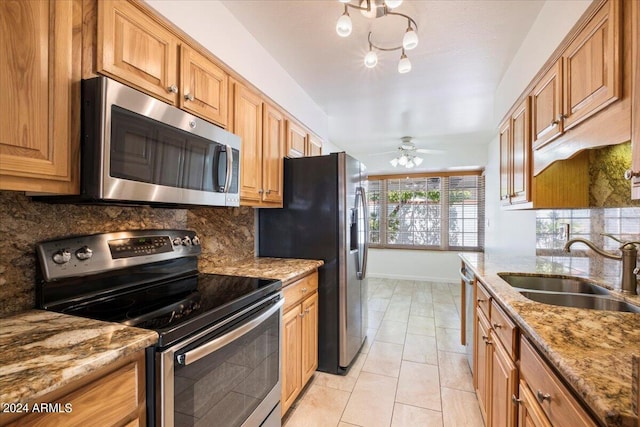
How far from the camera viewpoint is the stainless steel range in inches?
37.9

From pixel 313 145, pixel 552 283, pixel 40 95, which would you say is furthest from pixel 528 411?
pixel 313 145

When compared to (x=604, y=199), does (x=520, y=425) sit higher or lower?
lower

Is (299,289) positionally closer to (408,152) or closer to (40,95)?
(40,95)

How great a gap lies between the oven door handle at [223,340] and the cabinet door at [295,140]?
1507 millimetres

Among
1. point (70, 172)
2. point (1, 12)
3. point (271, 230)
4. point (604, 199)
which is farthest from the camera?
point (271, 230)

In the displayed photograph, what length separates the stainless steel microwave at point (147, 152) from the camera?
3.40 ft

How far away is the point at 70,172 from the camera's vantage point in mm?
1021

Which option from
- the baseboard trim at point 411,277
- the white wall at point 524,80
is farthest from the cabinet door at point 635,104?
the baseboard trim at point 411,277

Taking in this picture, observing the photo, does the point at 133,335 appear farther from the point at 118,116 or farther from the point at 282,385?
the point at 282,385

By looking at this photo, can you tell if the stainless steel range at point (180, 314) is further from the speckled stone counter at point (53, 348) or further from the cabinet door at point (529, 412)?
the cabinet door at point (529, 412)

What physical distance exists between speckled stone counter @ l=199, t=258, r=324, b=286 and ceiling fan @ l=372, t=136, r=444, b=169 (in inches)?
125

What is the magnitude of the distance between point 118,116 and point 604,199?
8.34ft

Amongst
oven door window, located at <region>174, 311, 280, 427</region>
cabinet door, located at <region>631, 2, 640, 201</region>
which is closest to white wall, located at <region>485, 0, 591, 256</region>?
cabinet door, located at <region>631, 2, 640, 201</region>

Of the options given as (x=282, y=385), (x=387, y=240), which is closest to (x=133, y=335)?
(x=282, y=385)
